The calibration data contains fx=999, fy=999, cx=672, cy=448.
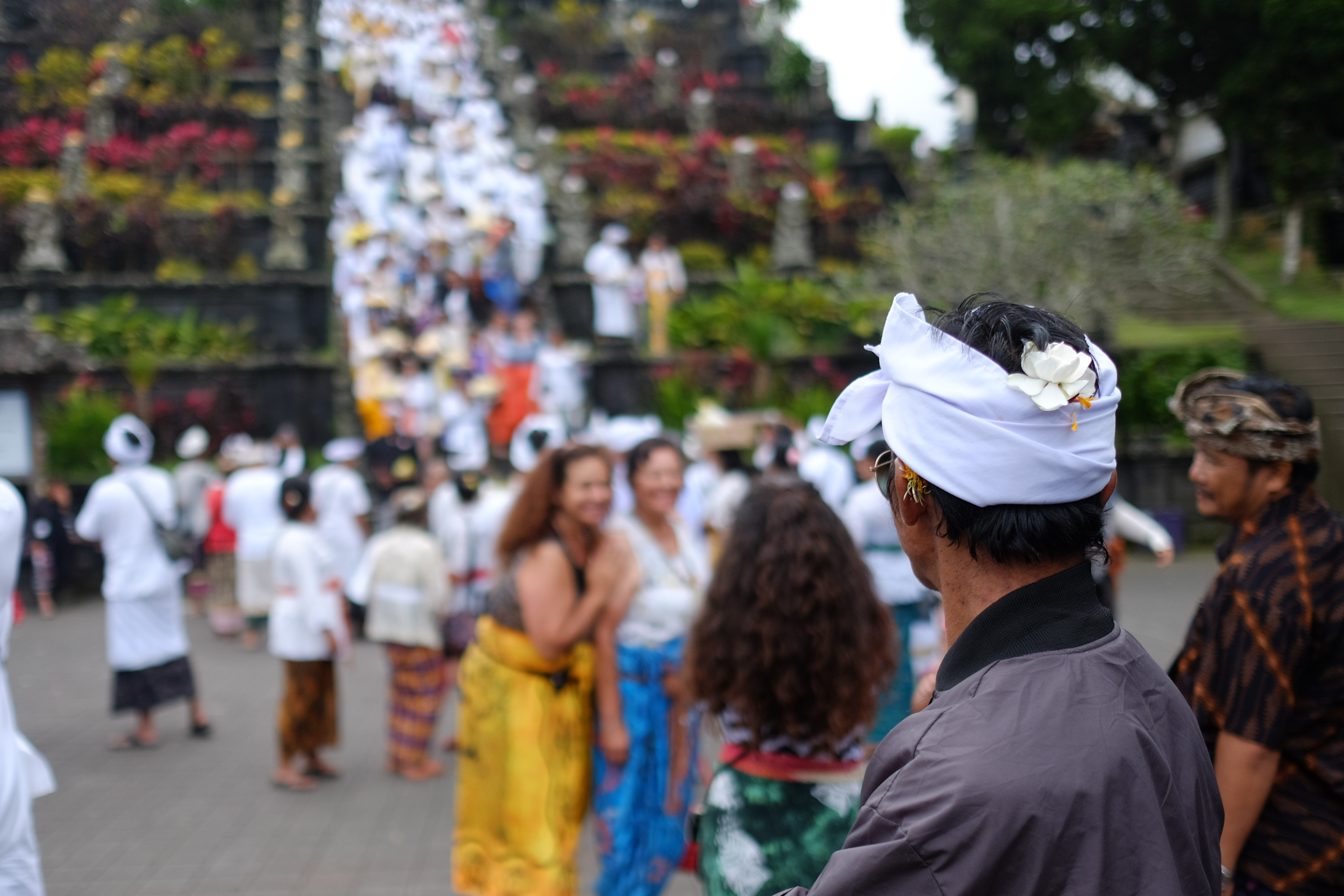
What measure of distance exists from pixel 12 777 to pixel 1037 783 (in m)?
2.66

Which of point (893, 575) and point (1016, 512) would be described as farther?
point (893, 575)

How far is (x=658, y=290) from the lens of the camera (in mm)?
15531

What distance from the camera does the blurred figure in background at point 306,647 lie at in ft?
18.2

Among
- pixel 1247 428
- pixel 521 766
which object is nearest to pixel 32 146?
pixel 521 766

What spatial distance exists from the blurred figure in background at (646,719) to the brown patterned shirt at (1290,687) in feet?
5.56

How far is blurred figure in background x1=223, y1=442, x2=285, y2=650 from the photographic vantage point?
27.4 feet

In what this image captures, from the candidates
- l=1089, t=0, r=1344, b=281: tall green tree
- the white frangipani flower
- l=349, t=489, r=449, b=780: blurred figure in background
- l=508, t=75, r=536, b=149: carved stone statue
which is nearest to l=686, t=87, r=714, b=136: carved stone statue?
l=508, t=75, r=536, b=149: carved stone statue

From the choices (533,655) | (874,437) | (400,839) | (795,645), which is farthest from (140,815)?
(874,437)

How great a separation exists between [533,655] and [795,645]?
43.6 inches

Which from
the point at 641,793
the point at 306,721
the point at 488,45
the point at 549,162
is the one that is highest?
the point at 488,45

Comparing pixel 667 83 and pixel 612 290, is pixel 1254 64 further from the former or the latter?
pixel 667 83

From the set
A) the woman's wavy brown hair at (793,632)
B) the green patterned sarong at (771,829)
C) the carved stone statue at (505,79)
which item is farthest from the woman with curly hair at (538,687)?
the carved stone statue at (505,79)

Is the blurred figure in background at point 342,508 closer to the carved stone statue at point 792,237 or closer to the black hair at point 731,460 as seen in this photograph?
the black hair at point 731,460

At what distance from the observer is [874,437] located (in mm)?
5941
